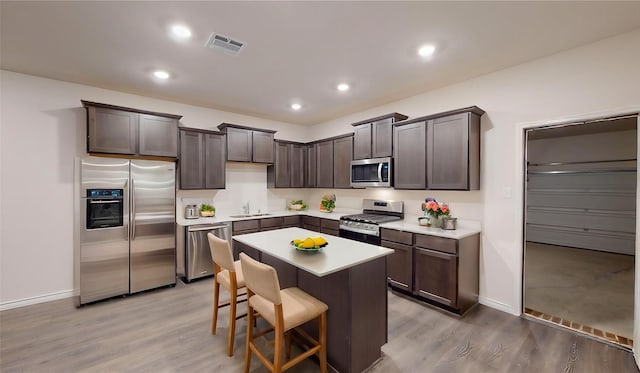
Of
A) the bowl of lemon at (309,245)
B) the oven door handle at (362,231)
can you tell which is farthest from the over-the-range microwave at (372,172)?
the bowl of lemon at (309,245)

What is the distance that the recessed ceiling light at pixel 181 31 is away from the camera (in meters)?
2.29

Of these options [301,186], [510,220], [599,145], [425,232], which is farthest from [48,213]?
[599,145]

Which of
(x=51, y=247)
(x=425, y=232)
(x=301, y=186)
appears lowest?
(x=51, y=247)

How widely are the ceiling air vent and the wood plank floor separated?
278 cm

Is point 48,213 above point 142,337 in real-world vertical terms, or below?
above

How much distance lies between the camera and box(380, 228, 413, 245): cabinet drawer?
132 inches

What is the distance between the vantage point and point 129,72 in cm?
319

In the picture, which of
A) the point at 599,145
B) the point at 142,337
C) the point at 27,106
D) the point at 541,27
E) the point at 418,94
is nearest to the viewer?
the point at 541,27

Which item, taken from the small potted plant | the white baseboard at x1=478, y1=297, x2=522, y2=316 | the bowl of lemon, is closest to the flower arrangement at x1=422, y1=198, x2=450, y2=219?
the white baseboard at x1=478, y1=297, x2=522, y2=316

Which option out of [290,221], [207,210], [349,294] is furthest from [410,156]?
[207,210]

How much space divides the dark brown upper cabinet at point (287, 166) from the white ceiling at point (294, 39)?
1.73 meters

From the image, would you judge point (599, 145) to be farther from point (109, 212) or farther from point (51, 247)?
point (51, 247)

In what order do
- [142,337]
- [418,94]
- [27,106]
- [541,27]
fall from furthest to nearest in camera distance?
[418,94] → [27,106] → [142,337] → [541,27]

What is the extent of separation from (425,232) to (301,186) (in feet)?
9.68
